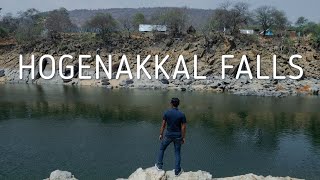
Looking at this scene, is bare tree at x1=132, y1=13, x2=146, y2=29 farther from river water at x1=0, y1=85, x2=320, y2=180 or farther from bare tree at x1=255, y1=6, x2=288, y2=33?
river water at x1=0, y1=85, x2=320, y2=180

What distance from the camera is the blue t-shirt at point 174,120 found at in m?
15.4

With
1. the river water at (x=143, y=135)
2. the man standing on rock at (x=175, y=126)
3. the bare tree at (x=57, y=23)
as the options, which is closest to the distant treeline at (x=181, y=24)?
the bare tree at (x=57, y=23)

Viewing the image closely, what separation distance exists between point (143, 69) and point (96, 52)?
486 inches

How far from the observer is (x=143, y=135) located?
32.2 m

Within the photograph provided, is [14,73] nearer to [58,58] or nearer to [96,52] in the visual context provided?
[58,58]

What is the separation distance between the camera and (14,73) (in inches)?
3150

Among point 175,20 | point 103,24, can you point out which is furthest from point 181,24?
point 103,24

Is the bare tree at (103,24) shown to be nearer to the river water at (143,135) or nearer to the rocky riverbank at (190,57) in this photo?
the rocky riverbank at (190,57)

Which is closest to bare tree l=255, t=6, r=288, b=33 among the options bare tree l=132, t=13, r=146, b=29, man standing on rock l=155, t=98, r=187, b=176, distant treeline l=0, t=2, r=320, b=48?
distant treeline l=0, t=2, r=320, b=48

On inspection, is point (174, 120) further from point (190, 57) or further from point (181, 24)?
point (181, 24)

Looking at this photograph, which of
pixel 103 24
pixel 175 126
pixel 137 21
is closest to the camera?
pixel 175 126

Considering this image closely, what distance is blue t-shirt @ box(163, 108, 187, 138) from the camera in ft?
50.6

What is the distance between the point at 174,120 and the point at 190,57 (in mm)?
61888

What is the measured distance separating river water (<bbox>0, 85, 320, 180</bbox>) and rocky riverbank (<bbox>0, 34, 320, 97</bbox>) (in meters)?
10.7
